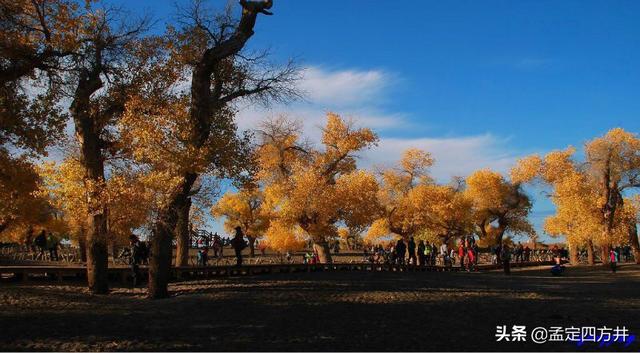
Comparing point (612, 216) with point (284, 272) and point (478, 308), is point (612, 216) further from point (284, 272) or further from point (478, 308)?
point (478, 308)

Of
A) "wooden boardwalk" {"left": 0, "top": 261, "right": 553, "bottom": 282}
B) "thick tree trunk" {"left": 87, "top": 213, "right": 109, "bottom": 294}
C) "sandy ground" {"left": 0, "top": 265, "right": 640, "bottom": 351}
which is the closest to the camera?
"sandy ground" {"left": 0, "top": 265, "right": 640, "bottom": 351}

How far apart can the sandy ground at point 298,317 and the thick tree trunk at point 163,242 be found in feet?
2.04

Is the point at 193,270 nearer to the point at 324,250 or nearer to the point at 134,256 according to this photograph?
the point at 134,256

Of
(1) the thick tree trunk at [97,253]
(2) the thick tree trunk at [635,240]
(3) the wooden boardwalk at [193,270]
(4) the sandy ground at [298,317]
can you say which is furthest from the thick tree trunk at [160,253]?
(2) the thick tree trunk at [635,240]

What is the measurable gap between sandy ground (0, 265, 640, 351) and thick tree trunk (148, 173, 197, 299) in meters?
0.62

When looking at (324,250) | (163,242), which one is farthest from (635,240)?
(163,242)

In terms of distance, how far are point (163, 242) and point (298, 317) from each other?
19.0 ft

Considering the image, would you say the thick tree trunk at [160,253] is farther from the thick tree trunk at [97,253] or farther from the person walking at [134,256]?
the person walking at [134,256]

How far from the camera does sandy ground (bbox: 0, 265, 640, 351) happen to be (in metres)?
9.34

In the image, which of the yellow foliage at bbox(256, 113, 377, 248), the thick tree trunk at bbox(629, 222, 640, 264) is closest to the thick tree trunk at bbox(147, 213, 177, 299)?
the yellow foliage at bbox(256, 113, 377, 248)

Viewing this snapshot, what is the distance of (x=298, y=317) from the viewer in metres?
12.2

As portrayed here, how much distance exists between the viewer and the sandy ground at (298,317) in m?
9.34

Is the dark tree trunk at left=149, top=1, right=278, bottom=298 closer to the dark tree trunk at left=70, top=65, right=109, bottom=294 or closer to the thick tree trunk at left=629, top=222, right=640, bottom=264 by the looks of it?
the dark tree trunk at left=70, top=65, right=109, bottom=294

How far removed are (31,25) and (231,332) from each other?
9.45m
